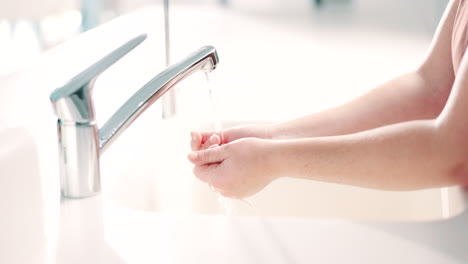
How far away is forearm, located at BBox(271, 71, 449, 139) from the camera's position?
44.7 inches

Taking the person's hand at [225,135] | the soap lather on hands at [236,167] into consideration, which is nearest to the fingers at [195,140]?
the person's hand at [225,135]

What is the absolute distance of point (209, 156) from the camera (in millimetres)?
921

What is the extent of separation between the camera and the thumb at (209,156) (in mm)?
918

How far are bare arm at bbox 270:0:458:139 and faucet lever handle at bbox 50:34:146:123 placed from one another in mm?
456

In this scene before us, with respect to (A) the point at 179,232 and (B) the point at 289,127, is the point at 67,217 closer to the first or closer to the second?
(A) the point at 179,232

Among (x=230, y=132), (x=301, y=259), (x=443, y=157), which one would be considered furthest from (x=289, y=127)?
(x=301, y=259)

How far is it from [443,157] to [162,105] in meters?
0.71

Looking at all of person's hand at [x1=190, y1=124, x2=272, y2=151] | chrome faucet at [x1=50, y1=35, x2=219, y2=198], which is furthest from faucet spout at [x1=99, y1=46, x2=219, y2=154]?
person's hand at [x1=190, y1=124, x2=272, y2=151]

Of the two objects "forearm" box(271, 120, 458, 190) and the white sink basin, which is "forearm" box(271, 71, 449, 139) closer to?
"forearm" box(271, 120, 458, 190)

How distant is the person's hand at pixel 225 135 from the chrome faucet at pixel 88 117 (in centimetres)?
21

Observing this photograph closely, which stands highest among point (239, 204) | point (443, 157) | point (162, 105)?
point (443, 157)

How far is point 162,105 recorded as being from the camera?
150 centimetres

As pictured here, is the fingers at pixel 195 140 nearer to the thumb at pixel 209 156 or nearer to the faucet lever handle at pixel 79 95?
the thumb at pixel 209 156

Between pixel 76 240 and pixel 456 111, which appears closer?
pixel 76 240
